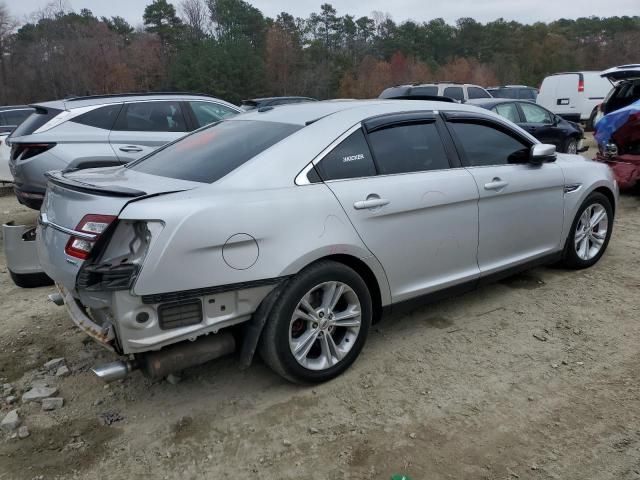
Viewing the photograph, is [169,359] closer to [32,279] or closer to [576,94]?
[32,279]

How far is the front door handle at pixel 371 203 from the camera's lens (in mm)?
3185

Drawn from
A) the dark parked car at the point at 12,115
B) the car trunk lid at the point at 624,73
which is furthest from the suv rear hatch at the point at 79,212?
the dark parked car at the point at 12,115

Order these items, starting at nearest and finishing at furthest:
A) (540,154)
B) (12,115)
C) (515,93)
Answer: (540,154) → (12,115) → (515,93)

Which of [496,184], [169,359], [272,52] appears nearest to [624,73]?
[496,184]

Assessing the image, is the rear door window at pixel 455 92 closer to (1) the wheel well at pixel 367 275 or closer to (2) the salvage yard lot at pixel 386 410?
(2) the salvage yard lot at pixel 386 410

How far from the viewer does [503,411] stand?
9.64 ft

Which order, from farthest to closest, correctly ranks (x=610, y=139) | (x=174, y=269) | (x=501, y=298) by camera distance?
(x=610, y=139) < (x=501, y=298) < (x=174, y=269)

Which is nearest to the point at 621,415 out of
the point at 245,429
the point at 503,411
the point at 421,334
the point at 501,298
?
the point at 503,411

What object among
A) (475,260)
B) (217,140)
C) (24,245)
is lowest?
(475,260)

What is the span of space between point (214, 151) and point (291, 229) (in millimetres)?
850

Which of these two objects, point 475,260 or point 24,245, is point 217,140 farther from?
point 475,260

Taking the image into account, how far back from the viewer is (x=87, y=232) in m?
2.66

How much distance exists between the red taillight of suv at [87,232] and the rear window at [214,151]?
58cm

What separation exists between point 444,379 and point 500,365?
1.34 feet
